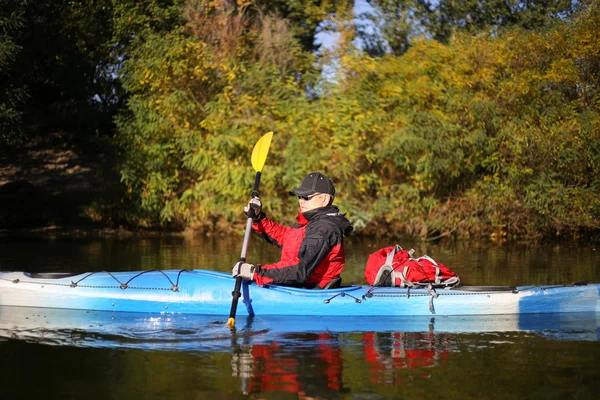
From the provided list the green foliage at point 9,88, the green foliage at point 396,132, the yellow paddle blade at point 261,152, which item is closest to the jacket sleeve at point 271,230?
the yellow paddle blade at point 261,152

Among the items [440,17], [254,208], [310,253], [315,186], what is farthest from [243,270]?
[440,17]

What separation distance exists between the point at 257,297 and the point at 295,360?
1.30 metres

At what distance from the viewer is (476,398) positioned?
4.51 m

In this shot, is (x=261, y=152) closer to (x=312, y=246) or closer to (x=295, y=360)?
(x=312, y=246)

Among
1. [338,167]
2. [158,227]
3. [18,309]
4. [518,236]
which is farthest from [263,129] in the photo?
[18,309]

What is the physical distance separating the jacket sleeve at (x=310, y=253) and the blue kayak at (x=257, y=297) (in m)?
0.30

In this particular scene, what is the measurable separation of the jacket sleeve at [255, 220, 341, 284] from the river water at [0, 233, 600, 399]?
0.36 m

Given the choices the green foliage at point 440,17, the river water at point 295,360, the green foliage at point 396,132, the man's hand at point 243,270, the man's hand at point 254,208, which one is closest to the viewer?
the river water at point 295,360

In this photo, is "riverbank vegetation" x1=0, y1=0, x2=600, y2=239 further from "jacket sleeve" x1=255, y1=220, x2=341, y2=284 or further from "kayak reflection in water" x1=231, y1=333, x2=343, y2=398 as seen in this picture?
"kayak reflection in water" x1=231, y1=333, x2=343, y2=398

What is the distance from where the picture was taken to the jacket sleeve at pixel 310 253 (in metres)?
6.16

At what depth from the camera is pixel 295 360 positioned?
17.4 feet

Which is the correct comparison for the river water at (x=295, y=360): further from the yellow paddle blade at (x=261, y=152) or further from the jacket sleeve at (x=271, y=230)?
the yellow paddle blade at (x=261, y=152)

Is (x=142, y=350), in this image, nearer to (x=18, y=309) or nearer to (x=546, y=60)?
(x=18, y=309)

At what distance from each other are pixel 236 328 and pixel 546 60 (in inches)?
318
